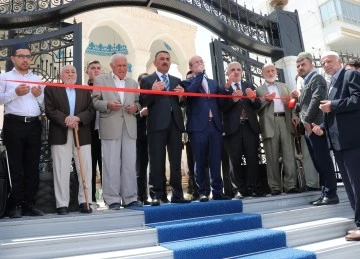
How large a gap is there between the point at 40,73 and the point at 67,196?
1.91 meters

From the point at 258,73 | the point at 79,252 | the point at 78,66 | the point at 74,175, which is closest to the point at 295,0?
the point at 258,73

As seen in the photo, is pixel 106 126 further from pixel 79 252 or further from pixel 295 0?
pixel 295 0

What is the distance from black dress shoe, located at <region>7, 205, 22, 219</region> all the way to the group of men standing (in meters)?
0.01

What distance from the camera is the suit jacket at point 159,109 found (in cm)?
388

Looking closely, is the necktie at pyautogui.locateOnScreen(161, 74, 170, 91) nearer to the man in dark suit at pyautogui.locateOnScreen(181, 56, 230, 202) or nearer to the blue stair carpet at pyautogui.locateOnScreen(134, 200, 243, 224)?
the man in dark suit at pyautogui.locateOnScreen(181, 56, 230, 202)

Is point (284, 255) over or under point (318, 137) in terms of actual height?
under

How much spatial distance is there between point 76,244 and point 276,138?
3.01 m

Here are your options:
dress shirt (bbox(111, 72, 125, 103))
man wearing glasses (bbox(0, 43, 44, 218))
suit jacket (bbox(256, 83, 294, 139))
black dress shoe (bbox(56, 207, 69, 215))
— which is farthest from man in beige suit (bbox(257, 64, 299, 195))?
man wearing glasses (bbox(0, 43, 44, 218))

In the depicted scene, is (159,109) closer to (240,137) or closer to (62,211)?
(240,137)

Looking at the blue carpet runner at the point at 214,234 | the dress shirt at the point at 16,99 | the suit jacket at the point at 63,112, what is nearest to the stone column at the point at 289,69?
the blue carpet runner at the point at 214,234

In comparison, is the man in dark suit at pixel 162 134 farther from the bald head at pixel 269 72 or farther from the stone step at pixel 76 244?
the bald head at pixel 269 72

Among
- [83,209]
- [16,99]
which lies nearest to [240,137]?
[83,209]

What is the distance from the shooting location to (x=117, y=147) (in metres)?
3.81

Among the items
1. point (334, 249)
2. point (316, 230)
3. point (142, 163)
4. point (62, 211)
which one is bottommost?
point (334, 249)
